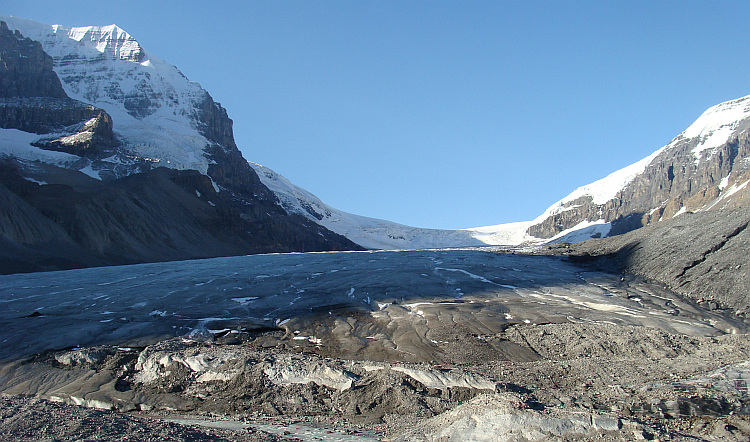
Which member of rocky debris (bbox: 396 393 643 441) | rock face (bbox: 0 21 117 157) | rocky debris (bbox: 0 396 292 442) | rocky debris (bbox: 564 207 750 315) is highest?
rock face (bbox: 0 21 117 157)

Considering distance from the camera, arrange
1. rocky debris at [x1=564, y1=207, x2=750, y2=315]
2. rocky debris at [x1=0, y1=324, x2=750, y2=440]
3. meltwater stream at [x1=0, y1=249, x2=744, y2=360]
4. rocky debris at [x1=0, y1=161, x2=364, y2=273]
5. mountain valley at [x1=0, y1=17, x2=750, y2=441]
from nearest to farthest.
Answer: rocky debris at [x1=0, y1=324, x2=750, y2=440], mountain valley at [x1=0, y1=17, x2=750, y2=441], meltwater stream at [x1=0, y1=249, x2=744, y2=360], rocky debris at [x1=564, y1=207, x2=750, y2=315], rocky debris at [x1=0, y1=161, x2=364, y2=273]

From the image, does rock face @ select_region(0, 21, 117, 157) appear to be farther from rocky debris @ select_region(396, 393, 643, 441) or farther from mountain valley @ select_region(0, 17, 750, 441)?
rocky debris @ select_region(396, 393, 643, 441)

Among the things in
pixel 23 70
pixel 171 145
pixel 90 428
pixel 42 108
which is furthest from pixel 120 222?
pixel 23 70

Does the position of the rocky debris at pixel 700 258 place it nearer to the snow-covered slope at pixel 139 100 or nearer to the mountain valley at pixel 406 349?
the mountain valley at pixel 406 349

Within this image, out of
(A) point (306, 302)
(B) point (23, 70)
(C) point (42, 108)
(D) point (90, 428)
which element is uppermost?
(B) point (23, 70)

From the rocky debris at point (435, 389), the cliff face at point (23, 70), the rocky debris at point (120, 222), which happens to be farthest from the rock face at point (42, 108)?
the rocky debris at point (435, 389)

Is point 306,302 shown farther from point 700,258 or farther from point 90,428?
point 700,258

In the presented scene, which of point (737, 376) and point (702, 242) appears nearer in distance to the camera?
point (737, 376)

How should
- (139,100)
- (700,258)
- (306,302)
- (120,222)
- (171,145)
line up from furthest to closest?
(139,100), (171,145), (120,222), (700,258), (306,302)

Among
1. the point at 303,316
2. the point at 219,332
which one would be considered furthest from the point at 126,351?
the point at 303,316

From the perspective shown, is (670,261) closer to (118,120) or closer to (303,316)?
(303,316)

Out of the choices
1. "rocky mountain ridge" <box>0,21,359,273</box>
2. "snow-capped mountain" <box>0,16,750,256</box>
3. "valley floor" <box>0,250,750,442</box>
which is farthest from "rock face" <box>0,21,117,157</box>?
"valley floor" <box>0,250,750,442</box>
